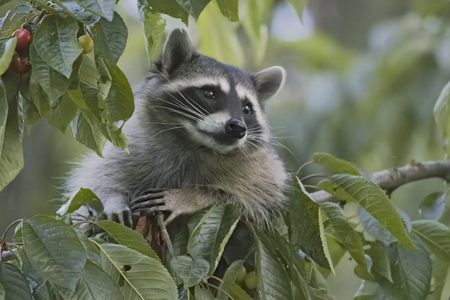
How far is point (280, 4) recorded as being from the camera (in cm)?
455

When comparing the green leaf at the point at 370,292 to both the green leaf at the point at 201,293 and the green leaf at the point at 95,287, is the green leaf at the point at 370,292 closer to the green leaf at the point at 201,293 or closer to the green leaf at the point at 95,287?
the green leaf at the point at 201,293

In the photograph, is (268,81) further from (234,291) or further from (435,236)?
(234,291)

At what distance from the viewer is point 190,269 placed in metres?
1.29

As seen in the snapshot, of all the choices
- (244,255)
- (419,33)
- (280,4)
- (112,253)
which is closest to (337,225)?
(244,255)

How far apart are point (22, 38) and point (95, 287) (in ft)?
1.74

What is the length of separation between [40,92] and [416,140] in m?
2.60

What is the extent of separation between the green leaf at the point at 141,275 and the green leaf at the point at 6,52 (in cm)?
45

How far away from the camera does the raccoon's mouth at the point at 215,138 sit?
6.30 feet

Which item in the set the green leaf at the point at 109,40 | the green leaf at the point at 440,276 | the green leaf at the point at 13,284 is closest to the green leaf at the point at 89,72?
the green leaf at the point at 109,40

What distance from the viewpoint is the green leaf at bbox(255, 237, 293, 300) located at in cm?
138

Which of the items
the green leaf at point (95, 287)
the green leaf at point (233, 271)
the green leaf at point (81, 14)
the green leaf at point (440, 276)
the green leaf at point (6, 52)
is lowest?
the green leaf at point (95, 287)

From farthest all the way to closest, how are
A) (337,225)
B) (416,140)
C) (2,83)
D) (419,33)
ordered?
(419,33) → (416,140) → (337,225) → (2,83)

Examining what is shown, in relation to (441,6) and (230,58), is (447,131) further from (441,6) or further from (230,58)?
(441,6)

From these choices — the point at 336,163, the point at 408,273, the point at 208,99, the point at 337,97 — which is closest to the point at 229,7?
the point at 336,163
